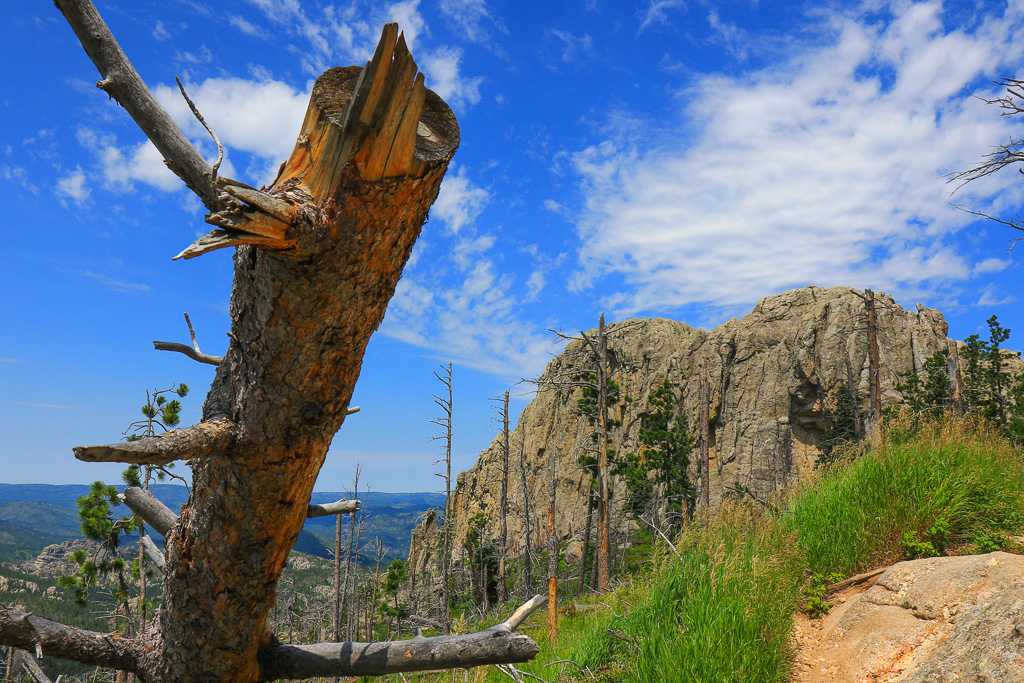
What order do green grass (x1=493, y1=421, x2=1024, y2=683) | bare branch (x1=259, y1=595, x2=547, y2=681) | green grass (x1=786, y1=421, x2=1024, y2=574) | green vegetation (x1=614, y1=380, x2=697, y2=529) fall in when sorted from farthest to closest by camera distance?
green vegetation (x1=614, y1=380, x2=697, y2=529)
green grass (x1=786, y1=421, x2=1024, y2=574)
green grass (x1=493, y1=421, x2=1024, y2=683)
bare branch (x1=259, y1=595, x2=547, y2=681)

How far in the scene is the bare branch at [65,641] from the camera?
158 cm

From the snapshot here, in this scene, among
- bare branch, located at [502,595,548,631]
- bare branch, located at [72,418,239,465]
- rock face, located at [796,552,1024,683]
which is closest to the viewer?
bare branch, located at [72,418,239,465]

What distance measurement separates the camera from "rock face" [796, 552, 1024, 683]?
4.52 m

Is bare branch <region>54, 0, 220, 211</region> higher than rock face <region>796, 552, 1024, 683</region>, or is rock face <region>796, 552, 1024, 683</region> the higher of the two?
bare branch <region>54, 0, 220, 211</region>

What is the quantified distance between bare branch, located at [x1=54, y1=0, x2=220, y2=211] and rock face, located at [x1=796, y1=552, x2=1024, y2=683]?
243 inches

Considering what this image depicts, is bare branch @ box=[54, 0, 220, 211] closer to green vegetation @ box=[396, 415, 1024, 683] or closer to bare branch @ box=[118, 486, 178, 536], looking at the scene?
bare branch @ box=[118, 486, 178, 536]

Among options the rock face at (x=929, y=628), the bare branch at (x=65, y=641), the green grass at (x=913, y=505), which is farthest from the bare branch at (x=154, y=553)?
the green grass at (x=913, y=505)

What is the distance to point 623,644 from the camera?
588cm

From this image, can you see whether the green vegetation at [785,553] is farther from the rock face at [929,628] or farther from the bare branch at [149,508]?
the bare branch at [149,508]

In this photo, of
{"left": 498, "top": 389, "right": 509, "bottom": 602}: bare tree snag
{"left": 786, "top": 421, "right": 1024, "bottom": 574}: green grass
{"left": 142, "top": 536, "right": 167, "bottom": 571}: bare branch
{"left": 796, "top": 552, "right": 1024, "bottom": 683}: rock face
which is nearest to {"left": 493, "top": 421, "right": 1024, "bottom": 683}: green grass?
{"left": 786, "top": 421, "right": 1024, "bottom": 574}: green grass

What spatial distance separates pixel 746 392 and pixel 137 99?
56886 mm

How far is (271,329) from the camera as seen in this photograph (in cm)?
147

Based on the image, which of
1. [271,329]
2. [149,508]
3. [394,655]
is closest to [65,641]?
[149,508]

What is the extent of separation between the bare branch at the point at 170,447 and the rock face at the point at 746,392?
43.4m
